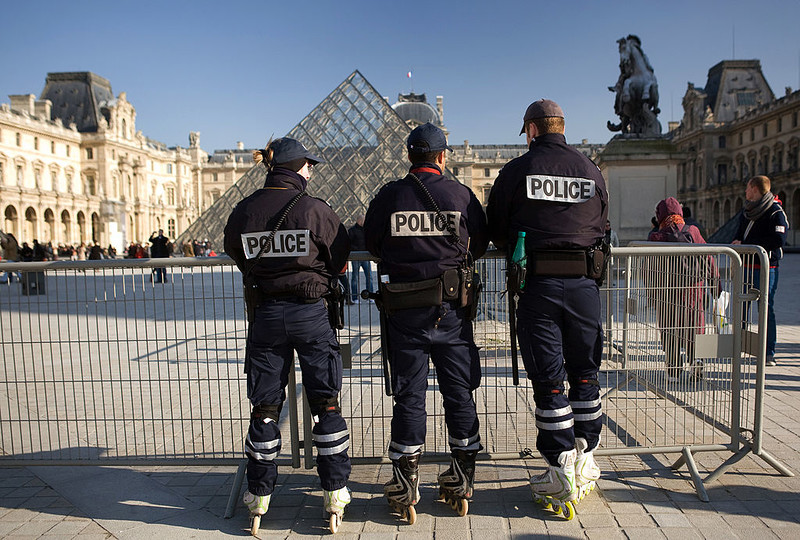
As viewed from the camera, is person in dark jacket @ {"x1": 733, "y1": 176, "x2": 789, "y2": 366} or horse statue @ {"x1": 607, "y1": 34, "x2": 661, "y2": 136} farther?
horse statue @ {"x1": 607, "y1": 34, "x2": 661, "y2": 136}

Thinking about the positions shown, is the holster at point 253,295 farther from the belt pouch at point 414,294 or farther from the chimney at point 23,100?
the chimney at point 23,100

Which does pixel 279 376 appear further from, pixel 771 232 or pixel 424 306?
pixel 771 232

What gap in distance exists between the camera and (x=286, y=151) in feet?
9.08

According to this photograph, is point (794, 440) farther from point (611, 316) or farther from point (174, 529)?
point (174, 529)

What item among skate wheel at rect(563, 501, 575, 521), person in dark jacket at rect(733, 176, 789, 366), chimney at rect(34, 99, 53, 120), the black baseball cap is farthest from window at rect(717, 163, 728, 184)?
chimney at rect(34, 99, 53, 120)

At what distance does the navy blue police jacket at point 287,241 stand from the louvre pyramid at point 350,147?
21.2 metres

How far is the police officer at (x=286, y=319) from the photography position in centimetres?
263

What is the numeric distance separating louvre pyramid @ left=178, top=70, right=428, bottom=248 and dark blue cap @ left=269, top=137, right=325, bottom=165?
2108 centimetres

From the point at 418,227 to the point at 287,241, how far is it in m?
0.59

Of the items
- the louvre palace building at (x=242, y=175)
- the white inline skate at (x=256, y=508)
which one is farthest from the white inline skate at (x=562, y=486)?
the louvre palace building at (x=242, y=175)

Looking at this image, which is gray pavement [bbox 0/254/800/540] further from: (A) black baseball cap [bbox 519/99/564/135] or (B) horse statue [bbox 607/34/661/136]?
(B) horse statue [bbox 607/34/661/136]

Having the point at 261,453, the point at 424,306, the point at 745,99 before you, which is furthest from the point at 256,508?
the point at 745,99

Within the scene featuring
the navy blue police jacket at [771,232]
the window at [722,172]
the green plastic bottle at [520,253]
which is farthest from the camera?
the window at [722,172]

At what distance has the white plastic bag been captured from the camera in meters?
3.21
